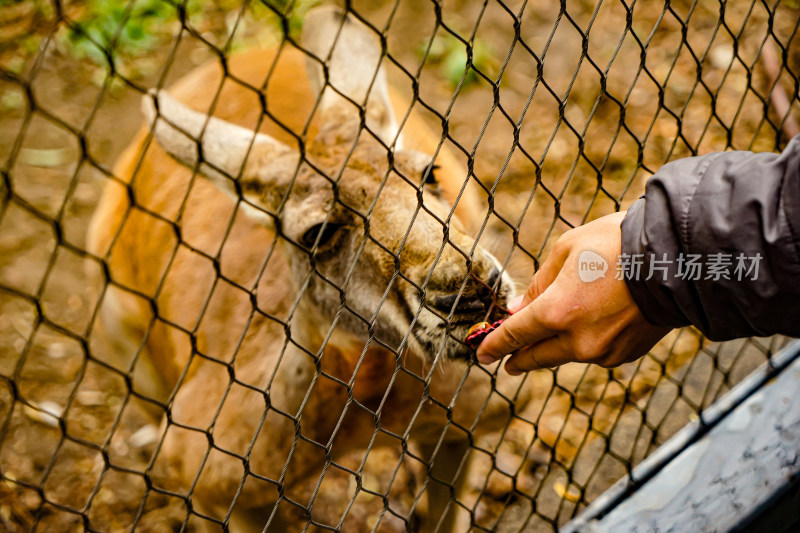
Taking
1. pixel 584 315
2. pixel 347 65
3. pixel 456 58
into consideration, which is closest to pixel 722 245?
pixel 584 315

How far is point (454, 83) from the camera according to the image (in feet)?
16.3

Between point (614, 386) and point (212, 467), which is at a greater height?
point (614, 386)

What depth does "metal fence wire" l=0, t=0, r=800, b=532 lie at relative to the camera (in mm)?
1855

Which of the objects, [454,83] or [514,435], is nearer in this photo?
[514,435]

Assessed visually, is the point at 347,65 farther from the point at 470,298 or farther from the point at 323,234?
the point at 470,298

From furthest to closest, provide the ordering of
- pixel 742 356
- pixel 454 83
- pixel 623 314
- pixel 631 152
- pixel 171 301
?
pixel 454 83 < pixel 631 152 < pixel 171 301 < pixel 742 356 < pixel 623 314

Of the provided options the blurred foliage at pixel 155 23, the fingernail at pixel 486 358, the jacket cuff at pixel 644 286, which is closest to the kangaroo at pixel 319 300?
the fingernail at pixel 486 358

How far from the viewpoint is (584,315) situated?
154cm

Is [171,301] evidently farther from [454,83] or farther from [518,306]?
[454,83]

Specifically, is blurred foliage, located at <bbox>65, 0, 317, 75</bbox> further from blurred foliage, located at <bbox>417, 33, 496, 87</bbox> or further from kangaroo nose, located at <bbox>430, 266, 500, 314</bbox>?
kangaroo nose, located at <bbox>430, 266, 500, 314</bbox>

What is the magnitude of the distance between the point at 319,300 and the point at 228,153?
607 mm

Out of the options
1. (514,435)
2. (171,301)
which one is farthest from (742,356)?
(171,301)

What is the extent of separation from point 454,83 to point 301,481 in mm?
3220

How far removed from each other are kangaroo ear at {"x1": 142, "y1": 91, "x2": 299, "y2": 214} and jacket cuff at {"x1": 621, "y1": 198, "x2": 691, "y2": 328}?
123 cm
